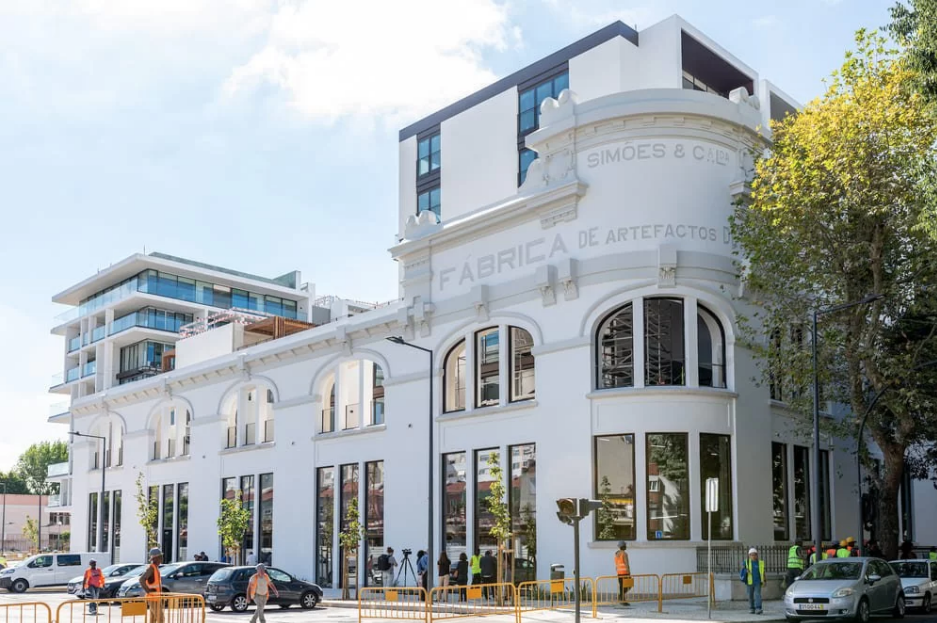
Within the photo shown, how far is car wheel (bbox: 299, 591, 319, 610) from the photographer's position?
108 ft

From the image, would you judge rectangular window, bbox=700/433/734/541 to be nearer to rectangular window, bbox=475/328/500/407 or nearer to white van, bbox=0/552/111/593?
rectangular window, bbox=475/328/500/407

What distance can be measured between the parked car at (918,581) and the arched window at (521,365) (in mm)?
12042

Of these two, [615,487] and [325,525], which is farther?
[325,525]

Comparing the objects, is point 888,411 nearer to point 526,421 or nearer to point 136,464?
point 526,421

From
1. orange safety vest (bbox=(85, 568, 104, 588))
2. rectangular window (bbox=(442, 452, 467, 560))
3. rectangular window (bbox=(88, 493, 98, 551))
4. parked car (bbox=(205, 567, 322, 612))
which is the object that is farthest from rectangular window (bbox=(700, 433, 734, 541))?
rectangular window (bbox=(88, 493, 98, 551))

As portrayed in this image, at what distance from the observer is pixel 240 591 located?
3141cm

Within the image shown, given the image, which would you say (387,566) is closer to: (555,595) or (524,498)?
(524,498)

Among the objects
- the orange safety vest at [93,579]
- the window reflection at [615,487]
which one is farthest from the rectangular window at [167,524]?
the window reflection at [615,487]

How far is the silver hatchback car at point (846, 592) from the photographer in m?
23.2

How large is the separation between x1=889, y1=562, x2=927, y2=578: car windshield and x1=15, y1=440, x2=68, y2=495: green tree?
128 m

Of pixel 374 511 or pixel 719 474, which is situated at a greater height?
pixel 719 474

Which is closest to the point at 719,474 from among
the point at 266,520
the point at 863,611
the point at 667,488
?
the point at 667,488

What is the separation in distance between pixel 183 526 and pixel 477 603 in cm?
2605

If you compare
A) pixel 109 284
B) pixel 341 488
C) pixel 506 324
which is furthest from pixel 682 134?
pixel 109 284
